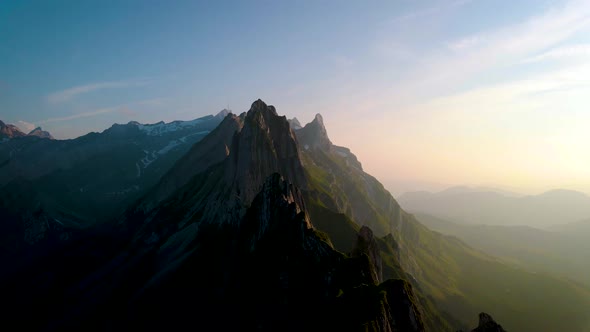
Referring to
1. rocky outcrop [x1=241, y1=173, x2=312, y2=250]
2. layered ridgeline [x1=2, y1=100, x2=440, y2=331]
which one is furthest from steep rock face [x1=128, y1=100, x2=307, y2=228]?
rocky outcrop [x1=241, y1=173, x2=312, y2=250]

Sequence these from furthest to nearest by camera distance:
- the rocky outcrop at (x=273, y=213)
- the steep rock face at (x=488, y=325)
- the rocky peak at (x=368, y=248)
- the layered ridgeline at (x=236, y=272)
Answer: the rocky outcrop at (x=273, y=213)
the rocky peak at (x=368, y=248)
the layered ridgeline at (x=236, y=272)
the steep rock face at (x=488, y=325)

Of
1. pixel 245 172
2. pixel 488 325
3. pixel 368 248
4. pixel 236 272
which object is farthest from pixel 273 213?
pixel 488 325

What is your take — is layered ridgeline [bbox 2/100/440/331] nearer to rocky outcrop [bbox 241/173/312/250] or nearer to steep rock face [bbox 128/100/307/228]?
rocky outcrop [bbox 241/173/312/250]

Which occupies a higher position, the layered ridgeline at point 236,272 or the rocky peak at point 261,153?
the rocky peak at point 261,153

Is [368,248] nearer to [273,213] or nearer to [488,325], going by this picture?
[273,213]

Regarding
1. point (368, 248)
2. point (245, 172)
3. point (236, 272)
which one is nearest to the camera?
point (368, 248)

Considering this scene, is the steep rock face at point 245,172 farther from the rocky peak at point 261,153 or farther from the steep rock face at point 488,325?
the steep rock face at point 488,325

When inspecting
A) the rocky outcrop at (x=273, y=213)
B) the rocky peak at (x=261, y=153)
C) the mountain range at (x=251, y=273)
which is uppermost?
the rocky peak at (x=261, y=153)

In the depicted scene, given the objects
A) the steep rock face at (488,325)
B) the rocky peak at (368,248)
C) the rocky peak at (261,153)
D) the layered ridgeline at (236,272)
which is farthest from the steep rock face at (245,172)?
the steep rock face at (488,325)
